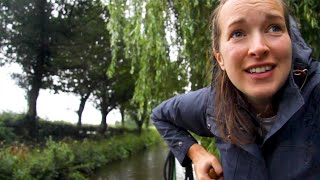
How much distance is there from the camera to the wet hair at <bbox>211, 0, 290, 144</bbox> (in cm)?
120

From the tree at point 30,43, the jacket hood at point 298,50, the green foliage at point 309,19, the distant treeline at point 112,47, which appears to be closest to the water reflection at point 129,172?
the distant treeline at point 112,47

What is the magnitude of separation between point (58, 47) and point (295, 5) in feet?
48.1

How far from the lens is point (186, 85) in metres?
6.05

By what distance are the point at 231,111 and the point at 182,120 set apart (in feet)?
0.93

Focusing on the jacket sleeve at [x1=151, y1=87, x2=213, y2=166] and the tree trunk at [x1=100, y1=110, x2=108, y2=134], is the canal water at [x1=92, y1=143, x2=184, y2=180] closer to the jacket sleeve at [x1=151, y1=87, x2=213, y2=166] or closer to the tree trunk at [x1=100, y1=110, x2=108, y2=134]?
the tree trunk at [x1=100, y1=110, x2=108, y2=134]

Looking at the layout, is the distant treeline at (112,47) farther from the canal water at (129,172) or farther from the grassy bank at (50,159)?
the grassy bank at (50,159)

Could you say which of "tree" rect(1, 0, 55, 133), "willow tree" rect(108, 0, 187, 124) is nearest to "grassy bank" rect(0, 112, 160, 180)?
"tree" rect(1, 0, 55, 133)

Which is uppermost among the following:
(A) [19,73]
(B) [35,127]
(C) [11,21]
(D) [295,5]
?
(C) [11,21]

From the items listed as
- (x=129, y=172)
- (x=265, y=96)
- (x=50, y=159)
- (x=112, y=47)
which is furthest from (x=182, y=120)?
(x=129, y=172)

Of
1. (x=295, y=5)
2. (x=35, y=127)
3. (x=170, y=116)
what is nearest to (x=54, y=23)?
(x=35, y=127)

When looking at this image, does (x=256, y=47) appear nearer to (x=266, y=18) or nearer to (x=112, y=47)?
(x=266, y=18)

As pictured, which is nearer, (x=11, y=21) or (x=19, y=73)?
(x=11, y=21)

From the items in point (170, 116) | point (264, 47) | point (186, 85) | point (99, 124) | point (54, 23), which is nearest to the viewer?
point (264, 47)

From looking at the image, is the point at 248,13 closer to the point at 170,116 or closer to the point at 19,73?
the point at 170,116
